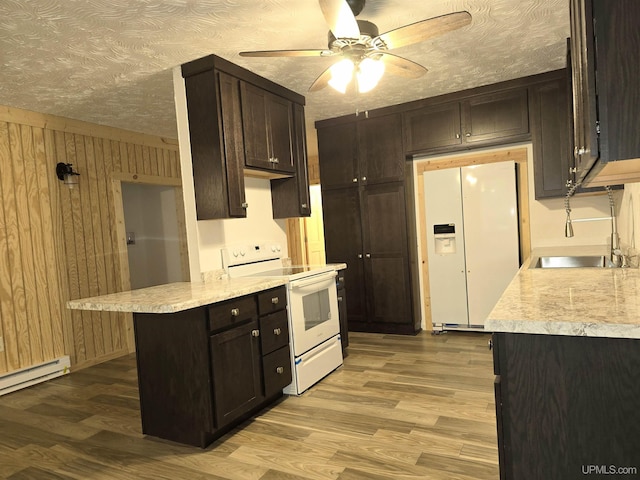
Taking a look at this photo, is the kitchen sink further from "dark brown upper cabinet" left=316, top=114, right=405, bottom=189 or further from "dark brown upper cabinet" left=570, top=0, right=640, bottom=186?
"dark brown upper cabinet" left=570, top=0, right=640, bottom=186

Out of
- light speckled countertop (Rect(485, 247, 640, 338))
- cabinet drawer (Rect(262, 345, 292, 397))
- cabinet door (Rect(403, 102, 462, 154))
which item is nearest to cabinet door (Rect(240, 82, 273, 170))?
cabinet drawer (Rect(262, 345, 292, 397))

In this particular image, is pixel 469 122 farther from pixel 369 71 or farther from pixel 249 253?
pixel 249 253

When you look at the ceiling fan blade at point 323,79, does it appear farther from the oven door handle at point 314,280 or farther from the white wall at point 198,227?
the oven door handle at point 314,280

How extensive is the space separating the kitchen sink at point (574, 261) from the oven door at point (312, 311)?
148 centimetres

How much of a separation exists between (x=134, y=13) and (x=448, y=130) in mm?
2946

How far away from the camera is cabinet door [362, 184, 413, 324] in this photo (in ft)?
14.1

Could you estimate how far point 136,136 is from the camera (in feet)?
15.2

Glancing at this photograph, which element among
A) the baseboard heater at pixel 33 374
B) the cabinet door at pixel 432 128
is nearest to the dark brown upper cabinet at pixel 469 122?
the cabinet door at pixel 432 128

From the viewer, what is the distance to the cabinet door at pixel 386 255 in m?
4.31

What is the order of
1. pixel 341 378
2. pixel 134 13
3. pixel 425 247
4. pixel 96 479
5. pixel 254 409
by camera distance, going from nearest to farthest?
pixel 96 479 → pixel 134 13 → pixel 254 409 → pixel 341 378 → pixel 425 247

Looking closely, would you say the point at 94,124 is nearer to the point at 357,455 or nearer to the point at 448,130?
the point at 448,130

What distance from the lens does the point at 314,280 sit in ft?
10.3

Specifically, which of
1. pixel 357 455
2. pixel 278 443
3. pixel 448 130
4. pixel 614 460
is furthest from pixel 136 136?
pixel 614 460

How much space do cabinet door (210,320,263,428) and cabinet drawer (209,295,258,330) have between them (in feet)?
0.15
